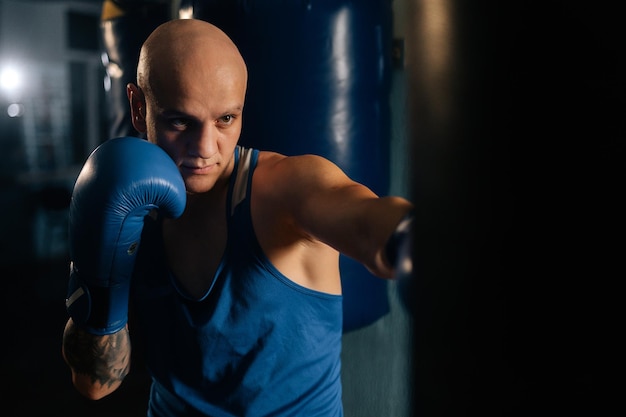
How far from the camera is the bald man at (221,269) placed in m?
0.99

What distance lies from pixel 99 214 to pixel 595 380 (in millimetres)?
829

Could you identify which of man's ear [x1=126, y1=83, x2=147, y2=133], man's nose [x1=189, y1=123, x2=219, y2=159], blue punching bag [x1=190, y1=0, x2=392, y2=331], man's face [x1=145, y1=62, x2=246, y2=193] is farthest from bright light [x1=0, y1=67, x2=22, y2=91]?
man's nose [x1=189, y1=123, x2=219, y2=159]

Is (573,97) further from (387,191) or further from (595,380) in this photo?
(387,191)

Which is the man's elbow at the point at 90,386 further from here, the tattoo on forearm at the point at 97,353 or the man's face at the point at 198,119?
the man's face at the point at 198,119

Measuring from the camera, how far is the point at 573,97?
0.95ft

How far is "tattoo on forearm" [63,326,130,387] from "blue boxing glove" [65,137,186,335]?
0.11 m

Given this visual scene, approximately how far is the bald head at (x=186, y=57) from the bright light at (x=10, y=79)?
18.6ft


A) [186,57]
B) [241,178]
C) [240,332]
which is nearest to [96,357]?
[240,332]

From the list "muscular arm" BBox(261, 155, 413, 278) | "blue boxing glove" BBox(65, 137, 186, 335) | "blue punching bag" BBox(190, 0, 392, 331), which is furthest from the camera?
"blue punching bag" BBox(190, 0, 392, 331)

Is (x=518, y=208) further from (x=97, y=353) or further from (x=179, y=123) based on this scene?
(x=97, y=353)

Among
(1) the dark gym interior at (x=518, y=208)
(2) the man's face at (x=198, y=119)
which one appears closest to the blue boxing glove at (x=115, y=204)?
(2) the man's face at (x=198, y=119)

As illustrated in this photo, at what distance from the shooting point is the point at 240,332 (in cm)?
109

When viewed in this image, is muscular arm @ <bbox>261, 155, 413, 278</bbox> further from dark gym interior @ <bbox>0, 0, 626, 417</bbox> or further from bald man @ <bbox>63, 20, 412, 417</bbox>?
dark gym interior @ <bbox>0, 0, 626, 417</bbox>

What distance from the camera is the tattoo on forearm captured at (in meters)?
1.13
